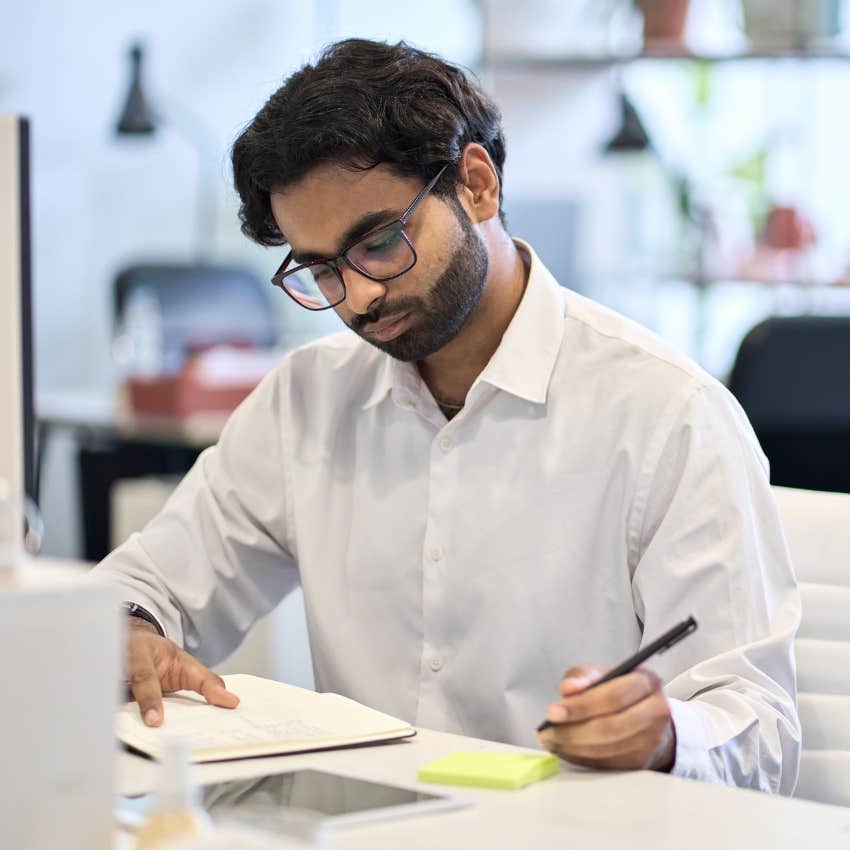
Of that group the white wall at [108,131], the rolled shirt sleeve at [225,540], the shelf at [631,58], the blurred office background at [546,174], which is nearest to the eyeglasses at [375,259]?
the rolled shirt sleeve at [225,540]

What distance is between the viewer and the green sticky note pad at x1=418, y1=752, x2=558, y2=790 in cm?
107

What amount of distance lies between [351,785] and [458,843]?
14 centimetres

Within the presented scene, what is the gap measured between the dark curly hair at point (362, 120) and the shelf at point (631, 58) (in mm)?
2412

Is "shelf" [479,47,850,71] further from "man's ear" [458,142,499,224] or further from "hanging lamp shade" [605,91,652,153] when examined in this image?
"man's ear" [458,142,499,224]

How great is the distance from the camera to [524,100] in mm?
4090

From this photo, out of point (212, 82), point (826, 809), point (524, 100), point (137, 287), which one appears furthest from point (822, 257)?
point (826, 809)

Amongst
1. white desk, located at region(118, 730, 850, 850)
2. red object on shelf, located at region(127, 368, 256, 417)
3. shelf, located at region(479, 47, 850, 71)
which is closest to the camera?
white desk, located at region(118, 730, 850, 850)

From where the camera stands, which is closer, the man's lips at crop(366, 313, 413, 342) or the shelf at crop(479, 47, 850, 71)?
the man's lips at crop(366, 313, 413, 342)

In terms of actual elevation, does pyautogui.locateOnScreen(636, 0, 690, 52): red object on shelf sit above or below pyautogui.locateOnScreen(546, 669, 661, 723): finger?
above

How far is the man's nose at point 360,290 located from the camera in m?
1.49

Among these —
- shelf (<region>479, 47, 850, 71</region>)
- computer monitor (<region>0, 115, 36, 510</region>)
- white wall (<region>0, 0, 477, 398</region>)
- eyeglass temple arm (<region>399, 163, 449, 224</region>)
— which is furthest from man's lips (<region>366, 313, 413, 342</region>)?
white wall (<region>0, 0, 477, 398</region>)

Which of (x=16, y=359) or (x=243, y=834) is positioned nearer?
(x=243, y=834)

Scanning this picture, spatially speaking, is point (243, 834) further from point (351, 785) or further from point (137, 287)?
point (137, 287)

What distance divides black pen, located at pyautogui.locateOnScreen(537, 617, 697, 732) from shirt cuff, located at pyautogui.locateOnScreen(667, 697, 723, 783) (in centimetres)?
7
